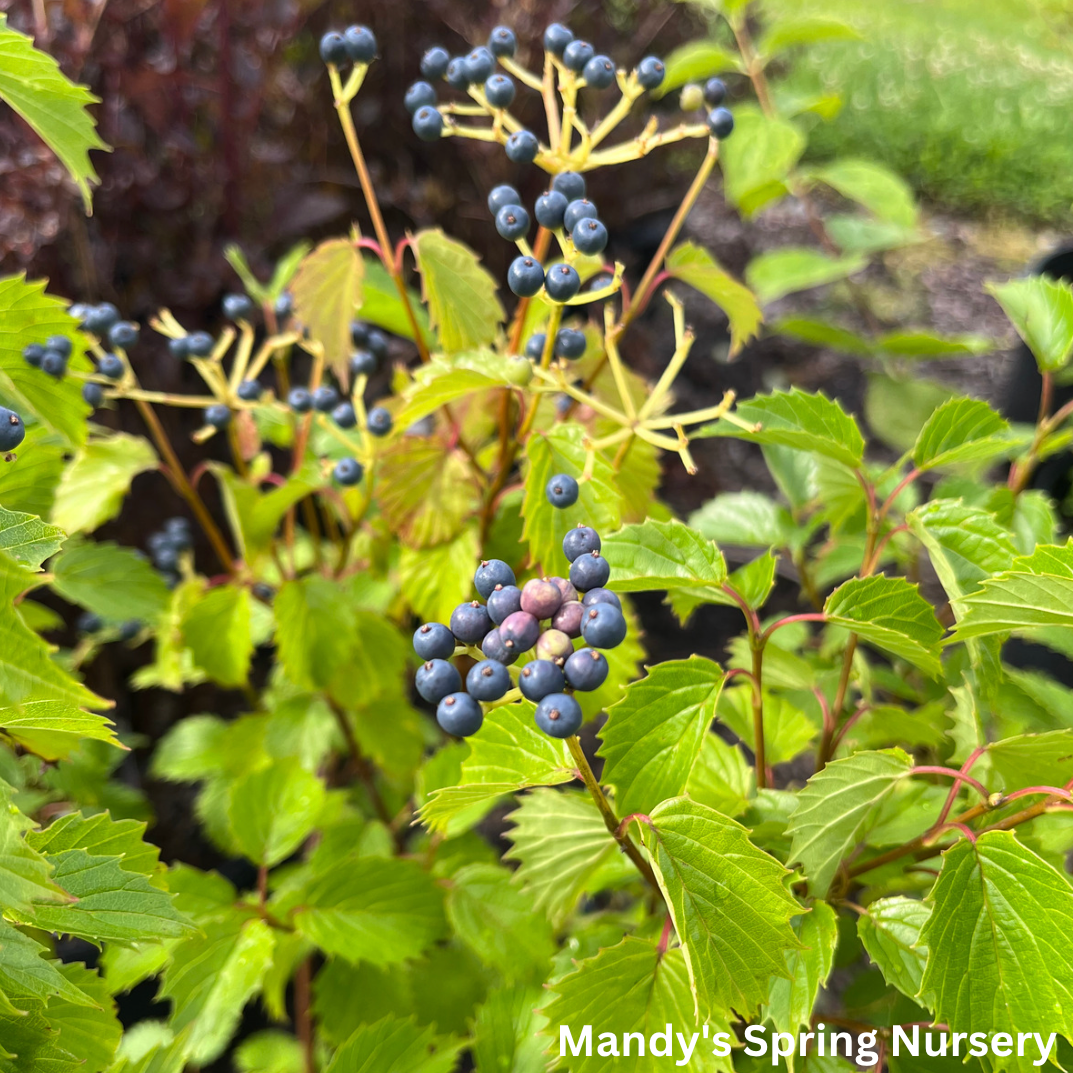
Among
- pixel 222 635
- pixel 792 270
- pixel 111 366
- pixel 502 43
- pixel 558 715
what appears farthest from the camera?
pixel 792 270

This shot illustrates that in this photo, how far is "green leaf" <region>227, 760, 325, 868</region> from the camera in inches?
33.6

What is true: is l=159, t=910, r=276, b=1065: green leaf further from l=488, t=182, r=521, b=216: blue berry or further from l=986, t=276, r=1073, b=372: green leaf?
l=986, t=276, r=1073, b=372: green leaf

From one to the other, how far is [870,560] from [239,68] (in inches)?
58.2

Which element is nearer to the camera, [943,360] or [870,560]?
[870,560]

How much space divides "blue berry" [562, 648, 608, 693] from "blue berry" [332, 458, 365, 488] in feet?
1.66

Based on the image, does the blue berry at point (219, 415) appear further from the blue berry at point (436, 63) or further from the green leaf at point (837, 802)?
the green leaf at point (837, 802)

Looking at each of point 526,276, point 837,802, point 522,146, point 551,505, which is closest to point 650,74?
point 522,146

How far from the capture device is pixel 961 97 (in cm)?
474

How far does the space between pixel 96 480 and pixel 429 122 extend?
1.71ft

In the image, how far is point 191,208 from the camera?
5.14 ft

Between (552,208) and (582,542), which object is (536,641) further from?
(552,208)

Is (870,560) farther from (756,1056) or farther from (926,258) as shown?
(926,258)

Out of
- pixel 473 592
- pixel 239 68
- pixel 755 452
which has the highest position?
pixel 239 68

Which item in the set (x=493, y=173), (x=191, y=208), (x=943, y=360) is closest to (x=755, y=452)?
(x=943, y=360)
